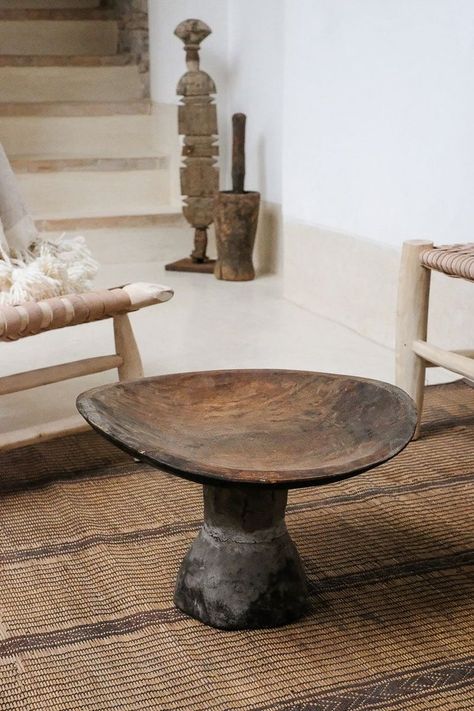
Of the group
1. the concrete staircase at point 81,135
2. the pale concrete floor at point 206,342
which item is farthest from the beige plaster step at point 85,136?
the pale concrete floor at point 206,342

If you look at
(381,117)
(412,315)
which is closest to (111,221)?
(381,117)

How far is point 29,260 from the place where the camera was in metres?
2.01

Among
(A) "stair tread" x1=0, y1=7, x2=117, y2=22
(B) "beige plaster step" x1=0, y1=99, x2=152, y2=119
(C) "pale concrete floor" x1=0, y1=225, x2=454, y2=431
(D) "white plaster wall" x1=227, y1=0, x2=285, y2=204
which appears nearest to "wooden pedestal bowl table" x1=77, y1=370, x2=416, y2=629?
(C) "pale concrete floor" x1=0, y1=225, x2=454, y2=431

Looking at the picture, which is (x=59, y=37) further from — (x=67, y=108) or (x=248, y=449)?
(x=248, y=449)

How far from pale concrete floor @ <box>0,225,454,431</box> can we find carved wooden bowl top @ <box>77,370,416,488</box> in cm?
85

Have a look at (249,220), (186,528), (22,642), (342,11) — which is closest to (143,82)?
(249,220)

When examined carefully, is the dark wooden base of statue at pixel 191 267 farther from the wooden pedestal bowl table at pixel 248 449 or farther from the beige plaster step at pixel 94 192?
the wooden pedestal bowl table at pixel 248 449

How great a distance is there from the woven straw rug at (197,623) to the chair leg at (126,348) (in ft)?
0.60

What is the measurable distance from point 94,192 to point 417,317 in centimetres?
250

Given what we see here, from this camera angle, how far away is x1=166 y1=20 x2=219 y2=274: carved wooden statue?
3.78 metres

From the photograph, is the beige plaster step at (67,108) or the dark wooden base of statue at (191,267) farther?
the beige plaster step at (67,108)

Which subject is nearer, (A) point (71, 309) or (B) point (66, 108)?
(A) point (71, 309)

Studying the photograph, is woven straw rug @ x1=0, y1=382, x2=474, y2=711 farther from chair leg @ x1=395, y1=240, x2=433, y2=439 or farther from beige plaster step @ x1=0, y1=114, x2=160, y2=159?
beige plaster step @ x1=0, y1=114, x2=160, y2=159

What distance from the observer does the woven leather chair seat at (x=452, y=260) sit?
1781 mm
